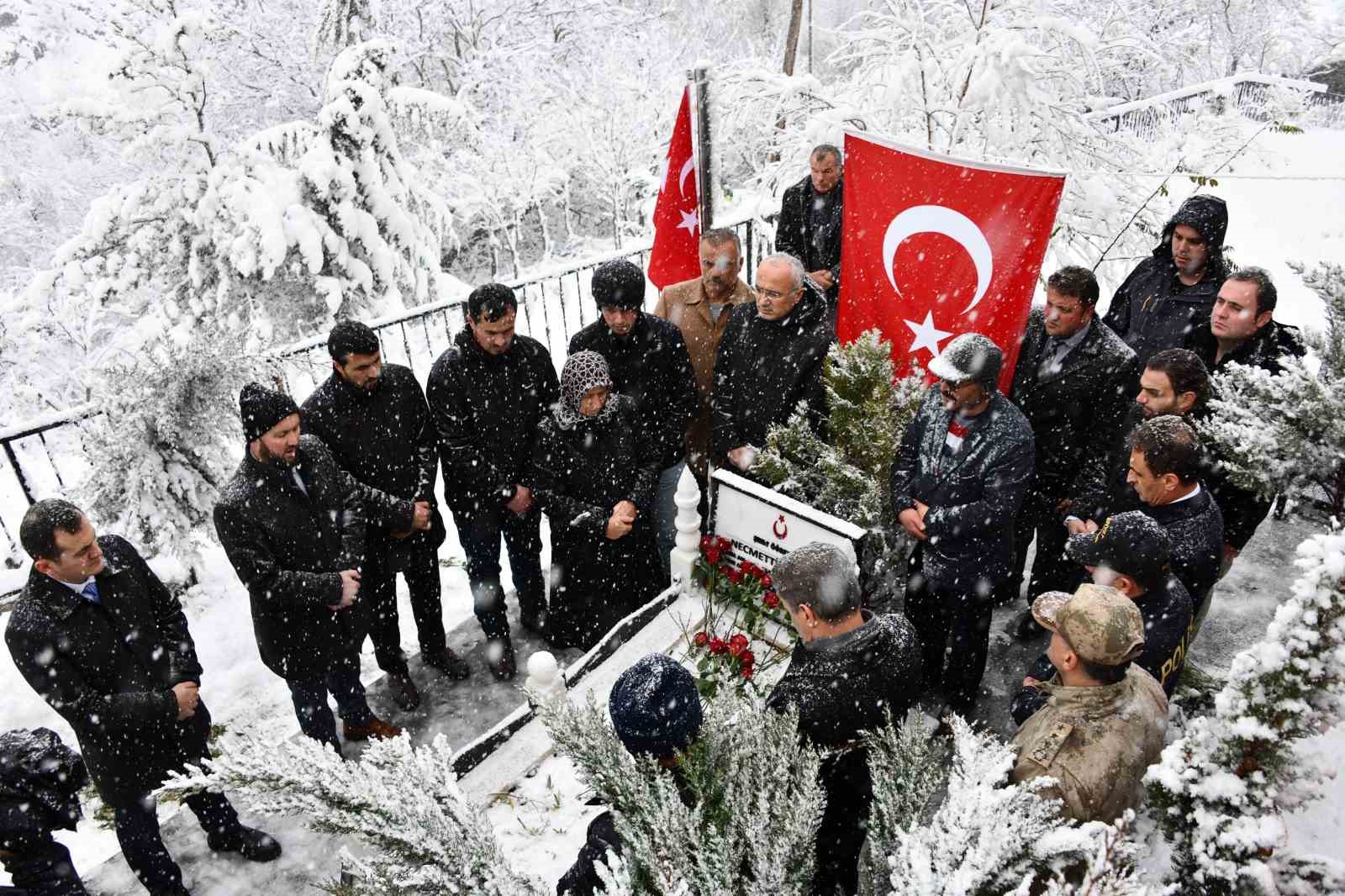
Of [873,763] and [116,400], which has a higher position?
[873,763]

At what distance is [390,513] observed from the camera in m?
4.26

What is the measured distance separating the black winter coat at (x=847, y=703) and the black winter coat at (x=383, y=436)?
256 cm

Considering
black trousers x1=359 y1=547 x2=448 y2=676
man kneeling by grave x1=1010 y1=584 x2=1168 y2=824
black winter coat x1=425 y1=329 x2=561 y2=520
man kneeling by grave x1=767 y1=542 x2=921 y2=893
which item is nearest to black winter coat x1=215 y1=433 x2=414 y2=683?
black trousers x1=359 y1=547 x2=448 y2=676

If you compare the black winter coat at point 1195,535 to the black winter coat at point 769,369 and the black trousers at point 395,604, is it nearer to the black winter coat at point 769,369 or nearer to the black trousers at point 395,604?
the black winter coat at point 769,369

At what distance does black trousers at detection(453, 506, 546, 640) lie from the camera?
477 centimetres

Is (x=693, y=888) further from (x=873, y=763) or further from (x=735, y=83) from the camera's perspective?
(x=735, y=83)

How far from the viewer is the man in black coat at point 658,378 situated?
15.9ft

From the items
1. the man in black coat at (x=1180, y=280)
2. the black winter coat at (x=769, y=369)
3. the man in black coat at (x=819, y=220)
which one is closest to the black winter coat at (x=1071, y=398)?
the man in black coat at (x=1180, y=280)

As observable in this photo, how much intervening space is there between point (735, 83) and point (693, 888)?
784 cm

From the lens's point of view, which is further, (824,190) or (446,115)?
(446,115)

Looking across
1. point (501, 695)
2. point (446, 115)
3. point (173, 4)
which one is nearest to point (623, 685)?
point (501, 695)

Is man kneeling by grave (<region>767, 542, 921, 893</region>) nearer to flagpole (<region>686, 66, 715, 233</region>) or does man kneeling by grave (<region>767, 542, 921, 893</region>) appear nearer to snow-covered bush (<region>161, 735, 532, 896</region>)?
snow-covered bush (<region>161, 735, 532, 896</region>)

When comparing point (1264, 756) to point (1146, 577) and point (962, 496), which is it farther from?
point (962, 496)

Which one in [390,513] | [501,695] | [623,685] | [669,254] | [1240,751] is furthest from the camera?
[669,254]
